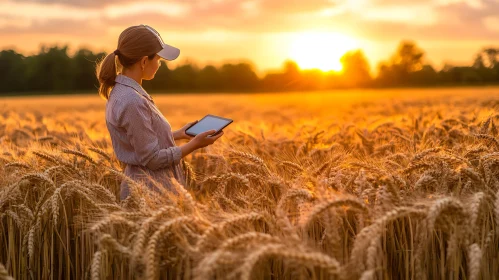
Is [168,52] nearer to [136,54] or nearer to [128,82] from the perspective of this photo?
[136,54]

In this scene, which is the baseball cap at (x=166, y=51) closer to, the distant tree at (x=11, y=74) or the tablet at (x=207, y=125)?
the tablet at (x=207, y=125)

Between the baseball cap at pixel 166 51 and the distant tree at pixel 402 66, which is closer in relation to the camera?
the baseball cap at pixel 166 51

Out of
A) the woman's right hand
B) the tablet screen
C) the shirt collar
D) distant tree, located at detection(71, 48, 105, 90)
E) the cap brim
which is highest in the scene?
distant tree, located at detection(71, 48, 105, 90)

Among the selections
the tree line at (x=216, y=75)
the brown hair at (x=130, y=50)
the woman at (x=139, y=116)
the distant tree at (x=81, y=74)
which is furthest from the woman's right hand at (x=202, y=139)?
the distant tree at (x=81, y=74)

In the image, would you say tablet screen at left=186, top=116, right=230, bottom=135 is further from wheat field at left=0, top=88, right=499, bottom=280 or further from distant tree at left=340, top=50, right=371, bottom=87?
distant tree at left=340, top=50, right=371, bottom=87

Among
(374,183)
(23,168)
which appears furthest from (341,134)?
(23,168)

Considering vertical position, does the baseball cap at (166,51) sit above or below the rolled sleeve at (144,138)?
above

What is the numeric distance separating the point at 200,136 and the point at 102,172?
66 centimetres

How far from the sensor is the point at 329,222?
1.82 metres

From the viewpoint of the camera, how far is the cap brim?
3150 mm

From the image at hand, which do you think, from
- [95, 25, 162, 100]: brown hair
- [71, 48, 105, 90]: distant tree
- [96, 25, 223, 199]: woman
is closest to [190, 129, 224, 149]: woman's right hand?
[96, 25, 223, 199]: woman

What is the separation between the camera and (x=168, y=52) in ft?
10.5

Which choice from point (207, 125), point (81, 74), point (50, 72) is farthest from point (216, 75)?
point (207, 125)

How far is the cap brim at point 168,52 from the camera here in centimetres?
315
